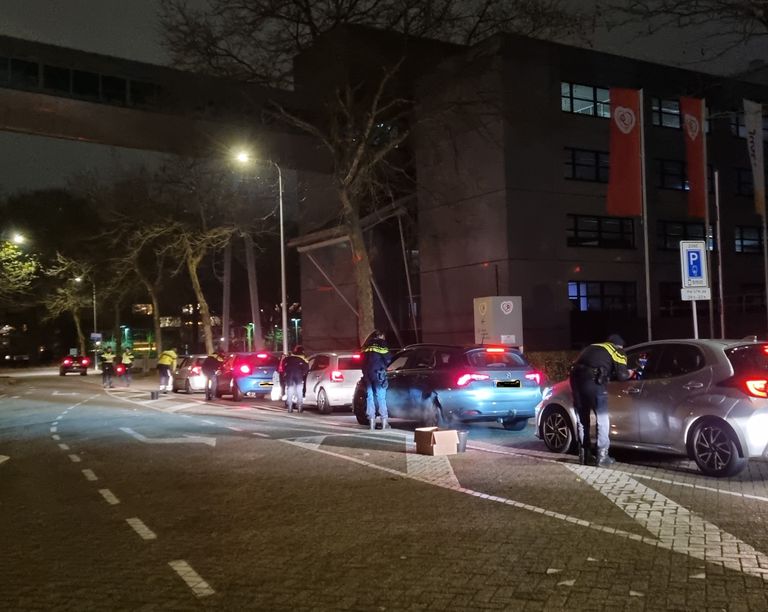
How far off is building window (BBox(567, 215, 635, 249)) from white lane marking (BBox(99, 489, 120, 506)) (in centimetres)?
2662

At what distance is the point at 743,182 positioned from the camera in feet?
127

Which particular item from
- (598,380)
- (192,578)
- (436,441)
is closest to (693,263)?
(598,380)

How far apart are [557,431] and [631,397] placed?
145cm

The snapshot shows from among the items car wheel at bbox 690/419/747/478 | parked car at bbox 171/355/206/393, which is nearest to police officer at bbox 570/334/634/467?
car wheel at bbox 690/419/747/478

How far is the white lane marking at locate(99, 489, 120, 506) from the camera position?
856 cm

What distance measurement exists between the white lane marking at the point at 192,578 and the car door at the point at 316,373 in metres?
13.2

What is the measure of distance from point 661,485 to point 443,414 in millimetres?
5159

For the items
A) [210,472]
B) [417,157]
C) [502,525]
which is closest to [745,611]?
[502,525]

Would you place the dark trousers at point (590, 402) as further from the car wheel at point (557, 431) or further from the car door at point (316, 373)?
the car door at point (316, 373)

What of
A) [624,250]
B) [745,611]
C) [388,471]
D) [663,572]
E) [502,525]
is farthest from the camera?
[624,250]

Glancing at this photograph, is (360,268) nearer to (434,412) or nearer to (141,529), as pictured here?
(434,412)

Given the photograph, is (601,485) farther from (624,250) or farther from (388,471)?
(624,250)

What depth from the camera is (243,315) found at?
68938 millimetres

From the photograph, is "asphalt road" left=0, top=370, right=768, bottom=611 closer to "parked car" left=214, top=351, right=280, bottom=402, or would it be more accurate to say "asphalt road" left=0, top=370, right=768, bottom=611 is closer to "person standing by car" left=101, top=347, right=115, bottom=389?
"parked car" left=214, top=351, right=280, bottom=402
